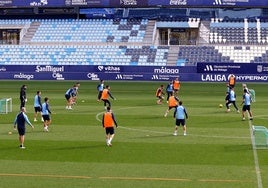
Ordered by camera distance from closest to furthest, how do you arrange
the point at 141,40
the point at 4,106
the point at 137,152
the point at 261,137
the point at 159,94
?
the point at 137,152, the point at 261,137, the point at 4,106, the point at 159,94, the point at 141,40

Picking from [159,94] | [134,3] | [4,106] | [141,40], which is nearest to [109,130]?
[4,106]

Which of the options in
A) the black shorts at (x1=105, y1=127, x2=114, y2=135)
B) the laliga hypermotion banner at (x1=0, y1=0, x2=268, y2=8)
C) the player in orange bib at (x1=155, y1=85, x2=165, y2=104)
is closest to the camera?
the black shorts at (x1=105, y1=127, x2=114, y2=135)

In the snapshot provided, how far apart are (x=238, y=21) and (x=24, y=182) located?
62.2 m

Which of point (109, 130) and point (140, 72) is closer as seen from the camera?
point (109, 130)

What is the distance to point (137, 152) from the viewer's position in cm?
2325

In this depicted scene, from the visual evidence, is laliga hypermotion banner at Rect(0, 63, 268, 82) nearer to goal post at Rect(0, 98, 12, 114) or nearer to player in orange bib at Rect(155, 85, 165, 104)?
player in orange bib at Rect(155, 85, 165, 104)

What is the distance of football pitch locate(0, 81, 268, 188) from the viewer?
18.6 metres

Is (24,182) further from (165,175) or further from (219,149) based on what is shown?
(219,149)

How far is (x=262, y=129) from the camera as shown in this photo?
24.2 m

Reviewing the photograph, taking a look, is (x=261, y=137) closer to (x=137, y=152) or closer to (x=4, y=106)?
(x=137, y=152)

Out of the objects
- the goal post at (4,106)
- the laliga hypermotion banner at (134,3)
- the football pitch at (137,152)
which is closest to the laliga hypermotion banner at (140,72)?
the laliga hypermotion banner at (134,3)

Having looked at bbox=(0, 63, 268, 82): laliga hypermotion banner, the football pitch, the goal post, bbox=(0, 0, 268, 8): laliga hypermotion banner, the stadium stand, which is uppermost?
bbox=(0, 0, 268, 8): laliga hypermotion banner

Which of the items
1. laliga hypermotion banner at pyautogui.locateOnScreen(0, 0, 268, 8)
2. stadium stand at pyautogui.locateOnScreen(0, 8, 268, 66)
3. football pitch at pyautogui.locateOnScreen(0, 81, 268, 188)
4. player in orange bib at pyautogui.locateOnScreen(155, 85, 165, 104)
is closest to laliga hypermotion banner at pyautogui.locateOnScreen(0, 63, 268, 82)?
stadium stand at pyautogui.locateOnScreen(0, 8, 268, 66)

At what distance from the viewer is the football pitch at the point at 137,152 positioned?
1859 centimetres
